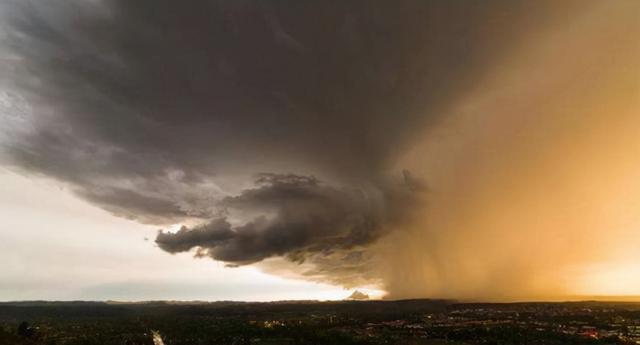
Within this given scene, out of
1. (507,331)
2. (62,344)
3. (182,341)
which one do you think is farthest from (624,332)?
(62,344)

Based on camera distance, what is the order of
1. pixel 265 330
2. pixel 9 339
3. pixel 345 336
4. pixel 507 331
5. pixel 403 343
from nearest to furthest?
pixel 9 339, pixel 403 343, pixel 345 336, pixel 507 331, pixel 265 330

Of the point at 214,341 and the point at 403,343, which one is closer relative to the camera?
the point at 403,343

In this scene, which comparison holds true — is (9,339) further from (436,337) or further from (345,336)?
(436,337)

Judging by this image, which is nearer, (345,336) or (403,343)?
(403,343)

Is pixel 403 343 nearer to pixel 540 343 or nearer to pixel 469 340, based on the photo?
pixel 469 340

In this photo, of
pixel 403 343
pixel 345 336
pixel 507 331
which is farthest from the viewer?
pixel 507 331

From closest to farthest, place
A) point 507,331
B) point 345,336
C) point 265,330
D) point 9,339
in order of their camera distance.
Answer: point 9,339 < point 345,336 < point 507,331 < point 265,330

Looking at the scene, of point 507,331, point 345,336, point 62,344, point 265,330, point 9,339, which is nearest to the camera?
point 9,339

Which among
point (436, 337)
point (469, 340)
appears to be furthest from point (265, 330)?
point (469, 340)
